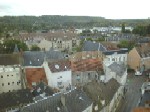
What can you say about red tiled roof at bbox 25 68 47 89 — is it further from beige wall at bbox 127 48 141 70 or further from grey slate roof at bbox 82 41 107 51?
beige wall at bbox 127 48 141 70

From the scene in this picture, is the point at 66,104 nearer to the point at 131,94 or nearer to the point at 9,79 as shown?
the point at 9,79

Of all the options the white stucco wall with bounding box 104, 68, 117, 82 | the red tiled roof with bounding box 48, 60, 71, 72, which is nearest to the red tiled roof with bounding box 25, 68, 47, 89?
the red tiled roof with bounding box 48, 60, 71, 72

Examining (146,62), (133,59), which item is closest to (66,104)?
(133,59)

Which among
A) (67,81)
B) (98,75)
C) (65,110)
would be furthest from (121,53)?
(65,110)

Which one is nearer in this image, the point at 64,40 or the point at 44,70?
the point at 44,70

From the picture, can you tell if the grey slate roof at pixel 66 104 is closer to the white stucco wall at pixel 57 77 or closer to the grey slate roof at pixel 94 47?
the white stucco wall at pixel 57 77

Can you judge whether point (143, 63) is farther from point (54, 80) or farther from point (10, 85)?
point (10, 85)
